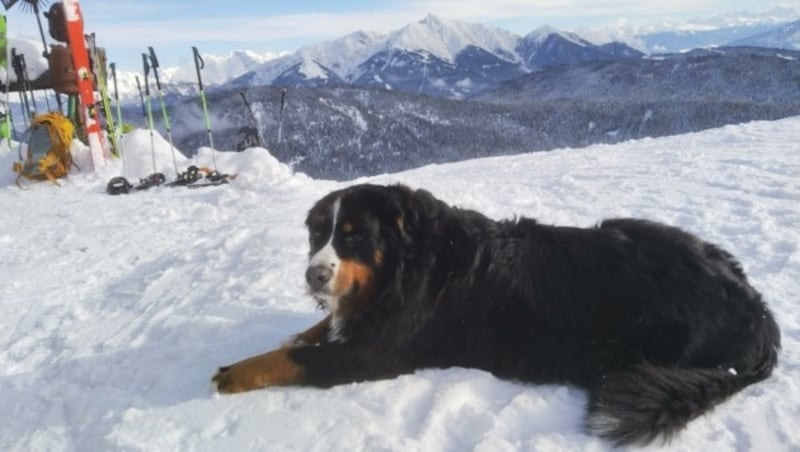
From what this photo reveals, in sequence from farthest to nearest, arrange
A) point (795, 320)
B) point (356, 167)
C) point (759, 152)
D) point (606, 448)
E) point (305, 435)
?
point (356, 167) → point (759, 152) → point (795, 320) → point (305, 435) → point (606, 448)

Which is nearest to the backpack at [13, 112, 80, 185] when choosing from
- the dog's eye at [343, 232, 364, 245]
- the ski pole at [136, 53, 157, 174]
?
the ski pole at [136, 53, 157, 174]

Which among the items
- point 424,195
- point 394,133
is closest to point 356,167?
point 394,133

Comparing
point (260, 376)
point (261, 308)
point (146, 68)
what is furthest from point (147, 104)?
point (260, 376)

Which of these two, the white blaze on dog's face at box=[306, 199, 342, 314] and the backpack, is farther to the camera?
the backpack

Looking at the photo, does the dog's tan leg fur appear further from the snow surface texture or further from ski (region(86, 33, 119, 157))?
ski (region(86, 33, 119, 157))

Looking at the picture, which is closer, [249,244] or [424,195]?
[424,195]

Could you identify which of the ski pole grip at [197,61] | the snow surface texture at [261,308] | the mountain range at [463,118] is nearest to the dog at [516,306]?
the snow surface texture at [261,308]

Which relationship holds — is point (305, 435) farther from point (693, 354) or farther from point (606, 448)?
point (693, 354)
